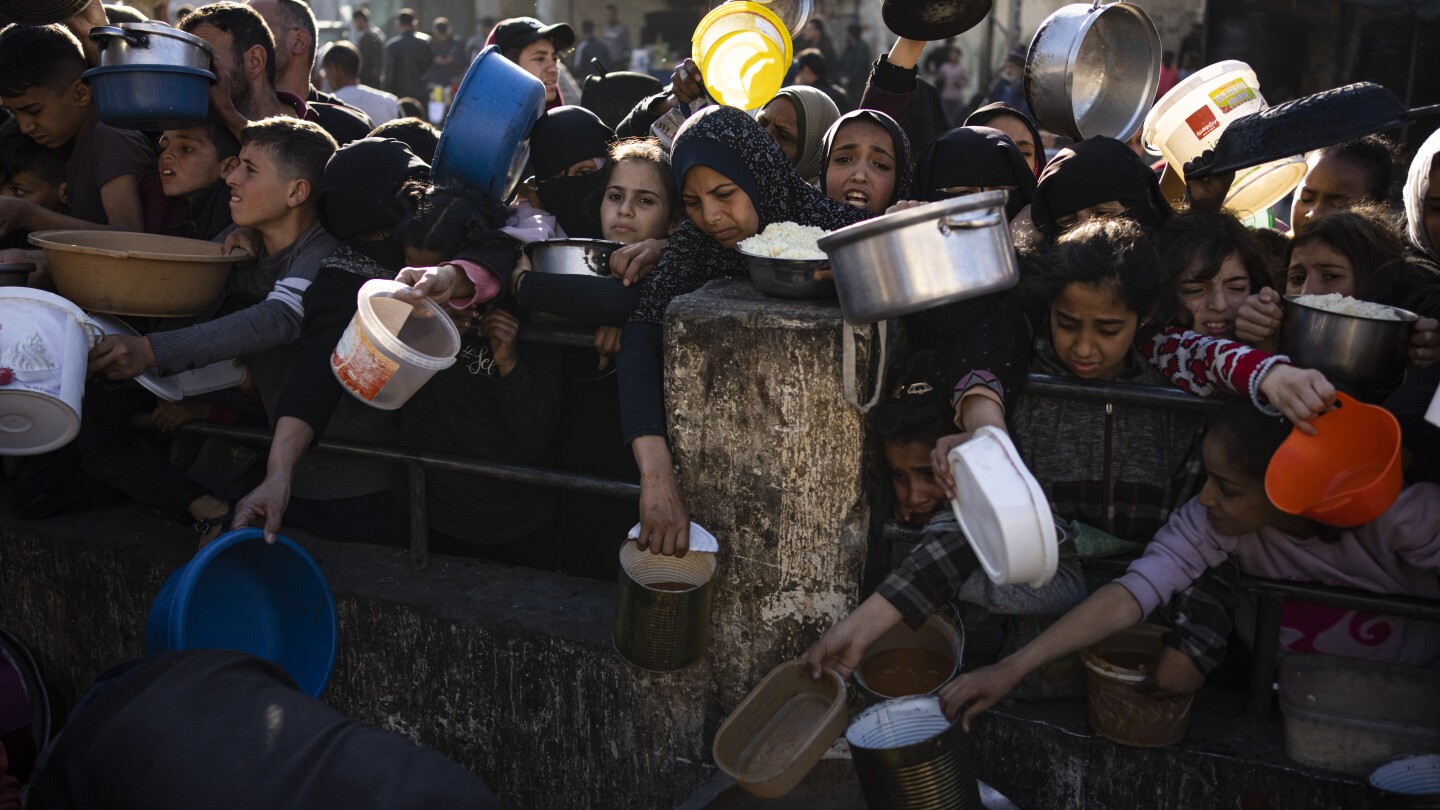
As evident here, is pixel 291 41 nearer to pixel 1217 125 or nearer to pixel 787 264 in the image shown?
pixel 787 264

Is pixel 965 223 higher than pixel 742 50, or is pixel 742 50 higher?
pixel 742 50

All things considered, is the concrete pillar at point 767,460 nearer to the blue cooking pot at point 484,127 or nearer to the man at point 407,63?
the blue cooking pot at point 484,127

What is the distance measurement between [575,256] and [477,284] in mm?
330

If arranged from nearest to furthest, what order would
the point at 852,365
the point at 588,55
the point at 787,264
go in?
1. the point at 852,365
2. the point at 787,264
3. the point at 588,55

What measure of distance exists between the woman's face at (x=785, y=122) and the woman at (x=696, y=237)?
136cm

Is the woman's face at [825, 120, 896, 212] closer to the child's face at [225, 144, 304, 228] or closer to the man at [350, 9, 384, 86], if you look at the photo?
the child's face at [225, 144, 304, 228]

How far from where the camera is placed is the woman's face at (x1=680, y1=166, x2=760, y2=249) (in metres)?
2.82

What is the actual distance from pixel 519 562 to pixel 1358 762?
229 centimetres

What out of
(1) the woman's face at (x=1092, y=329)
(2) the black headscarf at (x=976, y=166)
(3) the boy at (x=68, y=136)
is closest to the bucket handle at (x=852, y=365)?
(1) the woman's face at (x=1092, y=329)

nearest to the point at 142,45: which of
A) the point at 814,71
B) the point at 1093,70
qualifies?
the point at 1093,70

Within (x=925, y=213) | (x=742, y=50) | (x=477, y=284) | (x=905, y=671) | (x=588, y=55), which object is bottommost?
(x=905, y=671)

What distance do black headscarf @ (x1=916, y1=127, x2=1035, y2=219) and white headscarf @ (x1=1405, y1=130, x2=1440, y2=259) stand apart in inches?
40.6

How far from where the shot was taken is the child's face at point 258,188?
3.38m

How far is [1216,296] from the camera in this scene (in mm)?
2908
